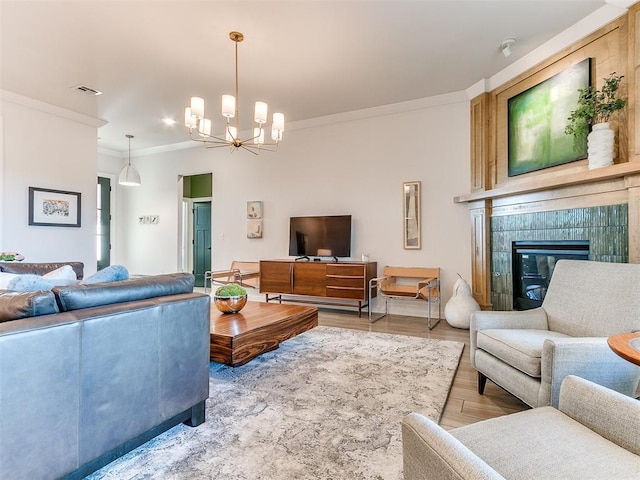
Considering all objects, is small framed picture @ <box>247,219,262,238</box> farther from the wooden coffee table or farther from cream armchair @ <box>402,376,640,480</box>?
cream armchair @ <box>402,376,640,480</box>

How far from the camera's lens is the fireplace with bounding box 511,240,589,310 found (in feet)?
11.1

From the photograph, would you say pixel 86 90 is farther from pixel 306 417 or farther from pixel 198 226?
pixel 306 417

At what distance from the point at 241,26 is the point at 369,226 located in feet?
10.1

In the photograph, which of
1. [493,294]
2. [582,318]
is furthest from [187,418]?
[493,294]

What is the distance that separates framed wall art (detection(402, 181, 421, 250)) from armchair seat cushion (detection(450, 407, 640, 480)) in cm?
380

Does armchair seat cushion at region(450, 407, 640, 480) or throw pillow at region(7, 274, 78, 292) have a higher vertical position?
throw pillow at region(7, 274, 78, 292)

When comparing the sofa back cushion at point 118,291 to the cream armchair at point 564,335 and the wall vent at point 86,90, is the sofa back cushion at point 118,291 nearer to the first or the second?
the cream armchair at point 564,335

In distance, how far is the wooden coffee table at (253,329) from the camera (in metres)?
2.44

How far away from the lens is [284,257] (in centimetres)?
591

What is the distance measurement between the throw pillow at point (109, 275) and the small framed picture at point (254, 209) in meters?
4.22

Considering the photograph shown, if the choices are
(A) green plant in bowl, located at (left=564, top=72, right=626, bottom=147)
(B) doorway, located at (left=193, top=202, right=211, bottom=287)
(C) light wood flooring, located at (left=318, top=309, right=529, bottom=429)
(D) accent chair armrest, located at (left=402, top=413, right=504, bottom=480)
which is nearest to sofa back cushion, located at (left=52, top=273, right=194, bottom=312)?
(D) accent chair armrest, located at (left=402, top=413, right=504, bottom=480)

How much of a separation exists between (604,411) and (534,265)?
9.87 feet

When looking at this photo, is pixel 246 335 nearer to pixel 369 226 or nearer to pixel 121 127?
pixel 369 226

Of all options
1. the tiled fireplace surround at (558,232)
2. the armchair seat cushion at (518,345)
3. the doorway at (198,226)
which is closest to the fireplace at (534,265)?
the tiled fireplace surround at (558,232)
